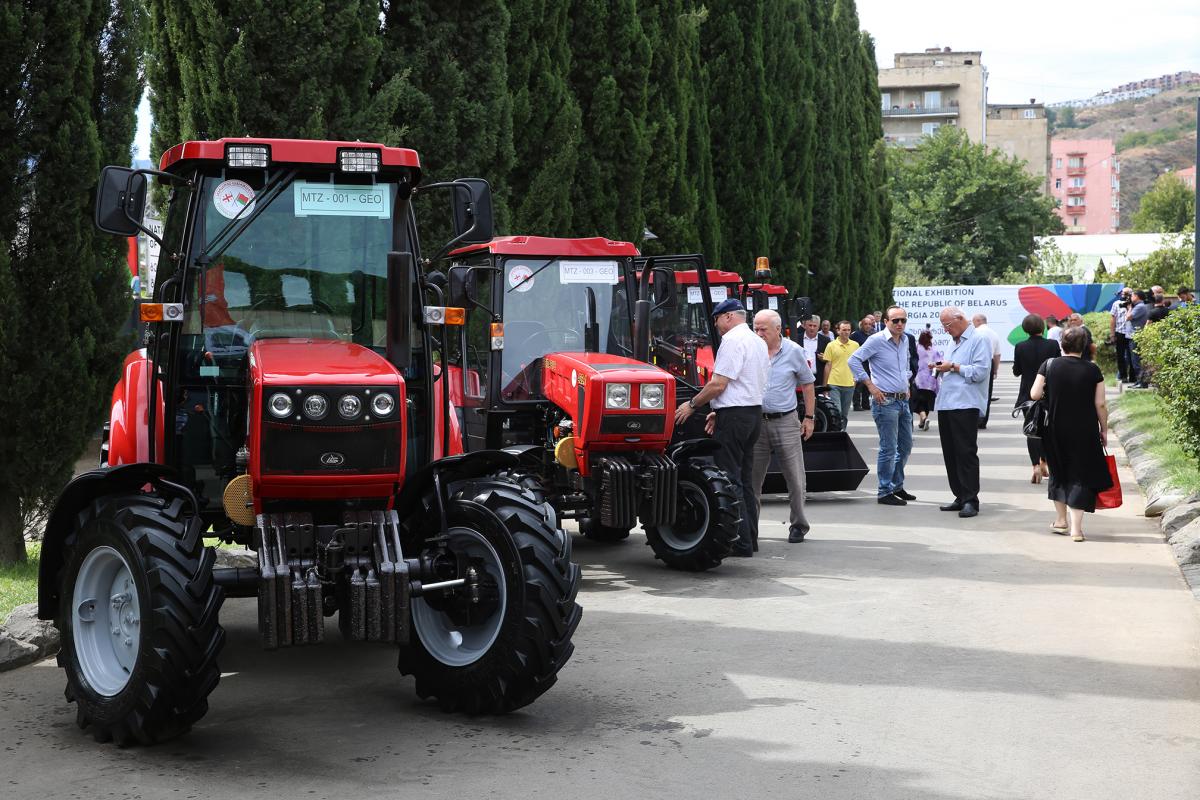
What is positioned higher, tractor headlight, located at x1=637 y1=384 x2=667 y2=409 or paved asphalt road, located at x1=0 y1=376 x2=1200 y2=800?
tractor headlight, located at x1=637 y1=384 x2=667 y2=409

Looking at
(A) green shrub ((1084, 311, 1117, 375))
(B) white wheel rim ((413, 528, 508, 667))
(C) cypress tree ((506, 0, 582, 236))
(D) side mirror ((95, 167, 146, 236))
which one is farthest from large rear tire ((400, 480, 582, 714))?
(A) green shrub ((1084, 311, 1117, 375))

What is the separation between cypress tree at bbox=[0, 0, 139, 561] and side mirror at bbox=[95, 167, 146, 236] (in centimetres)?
321

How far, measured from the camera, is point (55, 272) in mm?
9773

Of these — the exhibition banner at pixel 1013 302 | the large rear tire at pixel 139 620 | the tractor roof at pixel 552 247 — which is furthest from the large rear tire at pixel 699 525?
the exhibition banner at pixel 1013 302

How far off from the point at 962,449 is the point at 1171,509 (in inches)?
76.4

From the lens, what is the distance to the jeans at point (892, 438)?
Answer: 588 inches

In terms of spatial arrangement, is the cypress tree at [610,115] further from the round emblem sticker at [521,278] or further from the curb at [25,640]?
the curb at [25,640]

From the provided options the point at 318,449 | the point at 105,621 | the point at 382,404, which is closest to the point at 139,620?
the point at 105,621

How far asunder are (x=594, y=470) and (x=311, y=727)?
461 centimetres

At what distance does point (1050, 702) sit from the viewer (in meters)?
6.91

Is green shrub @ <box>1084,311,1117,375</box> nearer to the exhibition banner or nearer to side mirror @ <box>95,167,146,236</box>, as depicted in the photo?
the exhibition banner

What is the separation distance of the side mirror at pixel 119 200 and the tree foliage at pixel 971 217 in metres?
75.1

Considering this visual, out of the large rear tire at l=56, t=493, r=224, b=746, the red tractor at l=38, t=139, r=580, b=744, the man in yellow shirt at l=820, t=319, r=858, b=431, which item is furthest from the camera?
the man in yellow shirt at l=820, t=319, r=858, b=431

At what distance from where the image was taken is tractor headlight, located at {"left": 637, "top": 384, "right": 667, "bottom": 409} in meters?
10.7
